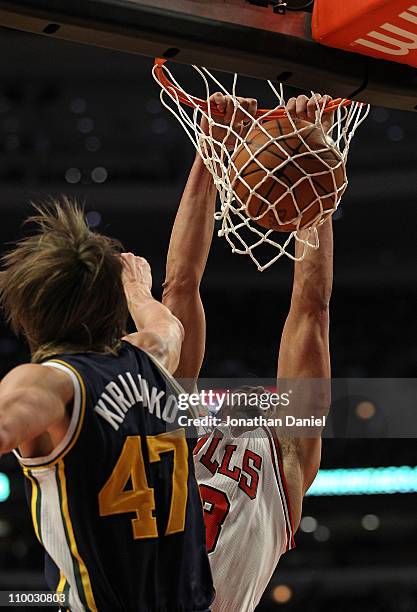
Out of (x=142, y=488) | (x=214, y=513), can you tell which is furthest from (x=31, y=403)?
(x=214, y=513)

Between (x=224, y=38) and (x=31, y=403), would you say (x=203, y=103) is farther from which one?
(x=31, y=403)

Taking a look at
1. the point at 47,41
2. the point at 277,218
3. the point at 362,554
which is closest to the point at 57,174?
the point at 47,41

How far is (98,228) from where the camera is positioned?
6.09 m

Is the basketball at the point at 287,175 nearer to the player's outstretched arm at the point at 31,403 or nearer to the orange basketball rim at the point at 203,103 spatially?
the orange basketball rim at the point at 203,103

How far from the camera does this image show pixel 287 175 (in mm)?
2541

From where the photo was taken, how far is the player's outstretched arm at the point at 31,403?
4.53 ft

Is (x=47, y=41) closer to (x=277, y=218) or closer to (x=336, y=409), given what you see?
(x=336, y=409)

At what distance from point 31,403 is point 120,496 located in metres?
0.33

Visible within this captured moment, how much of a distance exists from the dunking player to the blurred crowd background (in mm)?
2793

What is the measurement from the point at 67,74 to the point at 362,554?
3696mm

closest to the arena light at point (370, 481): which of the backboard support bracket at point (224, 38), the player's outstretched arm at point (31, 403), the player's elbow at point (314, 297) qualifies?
A: the player's elbow at point (314, 297)

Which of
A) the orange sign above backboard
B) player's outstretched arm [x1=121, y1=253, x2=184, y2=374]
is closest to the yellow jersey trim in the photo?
player's outstretched arm [x1=121, y1=253, x2=184, y2=374]

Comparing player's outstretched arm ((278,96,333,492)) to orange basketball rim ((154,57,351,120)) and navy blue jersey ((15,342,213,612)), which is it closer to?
orange basketball rim ((154,57,351,120))

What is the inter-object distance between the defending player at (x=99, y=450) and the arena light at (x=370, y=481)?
4.24 meters
